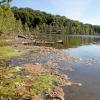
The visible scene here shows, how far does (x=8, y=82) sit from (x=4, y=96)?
347 cm

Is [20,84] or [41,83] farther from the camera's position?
[41,83]

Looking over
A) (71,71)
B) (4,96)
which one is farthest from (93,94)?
(71,71)

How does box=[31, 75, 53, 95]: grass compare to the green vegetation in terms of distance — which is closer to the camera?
the green vegetation

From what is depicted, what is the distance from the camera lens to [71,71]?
29219 millimetres

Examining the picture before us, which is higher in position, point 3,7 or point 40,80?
point 3,7

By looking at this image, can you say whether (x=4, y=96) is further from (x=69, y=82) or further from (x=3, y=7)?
(x=3, y=7)

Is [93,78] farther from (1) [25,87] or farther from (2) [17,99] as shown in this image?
(2) [17,99]

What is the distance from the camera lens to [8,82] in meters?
20.8

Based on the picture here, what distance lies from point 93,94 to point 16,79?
24.7 feet

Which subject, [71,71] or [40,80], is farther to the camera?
[71,71]

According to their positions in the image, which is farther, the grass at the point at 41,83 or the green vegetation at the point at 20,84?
the grass at the point at 41,83

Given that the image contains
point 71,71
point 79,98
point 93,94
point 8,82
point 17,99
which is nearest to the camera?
point 17,99

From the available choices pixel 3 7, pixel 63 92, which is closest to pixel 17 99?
pixel 63 92

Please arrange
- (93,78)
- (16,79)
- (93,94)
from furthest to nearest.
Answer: (93,78)
(16,79)
(93,94)
